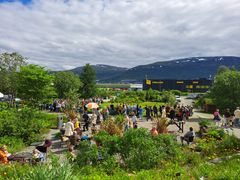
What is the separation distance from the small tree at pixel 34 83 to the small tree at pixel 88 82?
35.1 meters

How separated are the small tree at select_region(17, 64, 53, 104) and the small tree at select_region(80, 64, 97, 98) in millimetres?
35059

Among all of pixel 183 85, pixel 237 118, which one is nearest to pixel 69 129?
pixel 237 118

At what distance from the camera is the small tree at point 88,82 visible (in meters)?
66.8

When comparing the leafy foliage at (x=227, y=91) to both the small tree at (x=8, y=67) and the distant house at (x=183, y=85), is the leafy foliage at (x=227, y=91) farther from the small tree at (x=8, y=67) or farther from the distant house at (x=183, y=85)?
the distant house at (x=183, y=85)

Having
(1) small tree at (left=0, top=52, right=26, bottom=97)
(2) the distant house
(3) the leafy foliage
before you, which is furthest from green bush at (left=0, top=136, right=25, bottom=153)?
(2) the distant house

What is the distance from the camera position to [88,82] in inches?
2655

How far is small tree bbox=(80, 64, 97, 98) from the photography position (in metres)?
66.8

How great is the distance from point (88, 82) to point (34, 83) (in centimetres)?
3750

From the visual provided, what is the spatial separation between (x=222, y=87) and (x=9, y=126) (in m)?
21.3

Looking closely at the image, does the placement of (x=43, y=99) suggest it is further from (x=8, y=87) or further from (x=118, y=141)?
(x=118, y=141)

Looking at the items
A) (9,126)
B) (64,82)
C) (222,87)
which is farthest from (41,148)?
(64,82)

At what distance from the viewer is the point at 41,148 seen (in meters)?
12.4

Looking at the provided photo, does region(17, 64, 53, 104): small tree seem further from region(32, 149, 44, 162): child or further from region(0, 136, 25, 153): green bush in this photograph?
region(32, 149, 44, 162): child

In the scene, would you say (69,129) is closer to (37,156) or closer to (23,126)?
(23,126)
